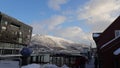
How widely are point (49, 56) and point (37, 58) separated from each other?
516 cm

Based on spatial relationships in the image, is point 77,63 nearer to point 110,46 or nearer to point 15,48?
point 110,46

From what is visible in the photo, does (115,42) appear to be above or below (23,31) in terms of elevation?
below

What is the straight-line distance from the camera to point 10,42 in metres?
89.8

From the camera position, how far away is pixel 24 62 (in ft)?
214

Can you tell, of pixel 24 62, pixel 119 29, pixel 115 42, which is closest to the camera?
pixel 115 42

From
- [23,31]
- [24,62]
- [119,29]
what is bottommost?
[24,62]

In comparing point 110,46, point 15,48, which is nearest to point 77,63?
point 110,46

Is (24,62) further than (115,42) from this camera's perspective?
Yes

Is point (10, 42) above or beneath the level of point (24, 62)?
above

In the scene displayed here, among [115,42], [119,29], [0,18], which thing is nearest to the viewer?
[115,42]

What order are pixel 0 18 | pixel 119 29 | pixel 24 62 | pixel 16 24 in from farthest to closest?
pixel 16 24
pixel 0 18
pixel 24 62
pixel 119 29

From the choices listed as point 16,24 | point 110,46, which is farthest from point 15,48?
point 110,46

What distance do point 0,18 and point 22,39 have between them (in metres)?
20.2

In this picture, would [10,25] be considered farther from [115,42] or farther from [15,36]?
[115,42]
